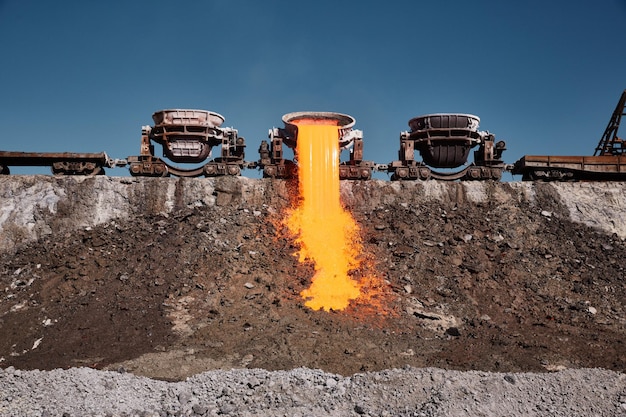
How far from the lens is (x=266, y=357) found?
10.8 m

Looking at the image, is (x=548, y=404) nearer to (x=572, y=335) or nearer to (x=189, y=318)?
(x=572, y=335)

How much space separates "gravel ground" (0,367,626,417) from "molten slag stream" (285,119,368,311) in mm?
4742

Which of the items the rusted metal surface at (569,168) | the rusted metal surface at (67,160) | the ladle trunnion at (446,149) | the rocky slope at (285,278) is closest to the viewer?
the rocky slope at (285,278)

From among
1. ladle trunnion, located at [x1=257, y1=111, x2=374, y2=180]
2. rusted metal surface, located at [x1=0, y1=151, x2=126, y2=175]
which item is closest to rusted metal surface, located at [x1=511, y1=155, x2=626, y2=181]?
ladle trunnion, located at [x1=257, y1=111, x2=374, y2=180]

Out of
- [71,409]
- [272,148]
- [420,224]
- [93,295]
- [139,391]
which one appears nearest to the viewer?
[71,409]

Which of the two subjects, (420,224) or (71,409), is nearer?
(71,409)

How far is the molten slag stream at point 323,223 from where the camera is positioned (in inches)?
564

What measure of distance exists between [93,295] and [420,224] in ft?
31.1

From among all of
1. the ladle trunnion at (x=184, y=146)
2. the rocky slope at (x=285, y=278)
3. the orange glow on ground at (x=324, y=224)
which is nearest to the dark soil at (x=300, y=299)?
the rocky slope at (x=285, y=278)

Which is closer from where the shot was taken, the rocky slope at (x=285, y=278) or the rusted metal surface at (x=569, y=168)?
the rocky slope at (x=285, y=278)

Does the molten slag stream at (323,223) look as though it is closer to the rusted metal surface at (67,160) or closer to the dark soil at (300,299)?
the dark soil at (300,299)

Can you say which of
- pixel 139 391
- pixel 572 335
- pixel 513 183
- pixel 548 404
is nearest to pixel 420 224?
pixel 513 183

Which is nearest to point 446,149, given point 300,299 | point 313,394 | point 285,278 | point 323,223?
point 323,223

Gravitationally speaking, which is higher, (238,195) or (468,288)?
(238,195)
